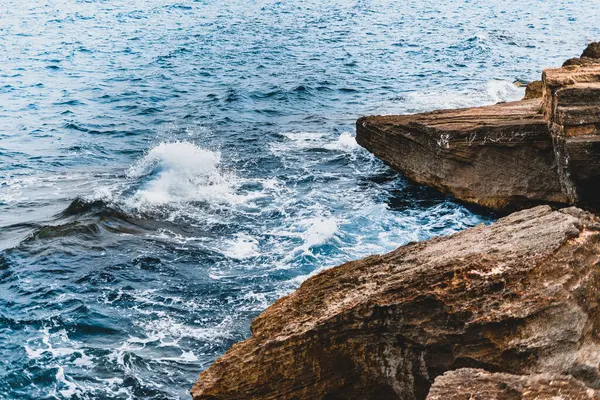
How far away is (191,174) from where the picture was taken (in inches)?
775

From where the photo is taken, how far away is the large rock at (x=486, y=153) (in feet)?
49.9

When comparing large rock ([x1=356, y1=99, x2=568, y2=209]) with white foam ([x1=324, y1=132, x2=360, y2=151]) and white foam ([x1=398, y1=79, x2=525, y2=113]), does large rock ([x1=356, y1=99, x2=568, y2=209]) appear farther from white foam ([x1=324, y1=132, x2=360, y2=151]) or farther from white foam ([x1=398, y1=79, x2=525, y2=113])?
white foam ([x1=398, y1=79, x2=525, y2=113])

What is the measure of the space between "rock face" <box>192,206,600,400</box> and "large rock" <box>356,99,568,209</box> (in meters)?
6.68

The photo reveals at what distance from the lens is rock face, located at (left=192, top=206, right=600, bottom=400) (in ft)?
23.7

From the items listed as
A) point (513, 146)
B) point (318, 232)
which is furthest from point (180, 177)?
point (513, 146)

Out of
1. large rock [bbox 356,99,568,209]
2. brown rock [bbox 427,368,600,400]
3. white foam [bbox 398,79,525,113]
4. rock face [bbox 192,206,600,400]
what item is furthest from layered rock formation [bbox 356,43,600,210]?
white foam [bbox 398,79,525,113]

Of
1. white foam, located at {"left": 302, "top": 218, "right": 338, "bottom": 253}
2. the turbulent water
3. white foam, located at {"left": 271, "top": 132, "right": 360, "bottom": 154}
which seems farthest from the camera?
white foam, located at {"left": 271, "top": 132, "right": 360, "bottom": 154}

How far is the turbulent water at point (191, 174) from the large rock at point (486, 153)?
2.30ft

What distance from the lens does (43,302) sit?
533 inches

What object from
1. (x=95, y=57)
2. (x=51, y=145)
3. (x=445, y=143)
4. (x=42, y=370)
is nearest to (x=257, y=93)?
(x=51, y=145)

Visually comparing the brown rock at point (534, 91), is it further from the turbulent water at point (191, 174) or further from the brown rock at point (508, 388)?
the brown rock at point (508, 388)

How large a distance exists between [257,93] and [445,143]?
48.1ft

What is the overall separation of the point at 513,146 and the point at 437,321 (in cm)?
870

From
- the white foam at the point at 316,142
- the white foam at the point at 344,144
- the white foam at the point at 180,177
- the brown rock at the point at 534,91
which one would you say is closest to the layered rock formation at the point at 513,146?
the brown rock at the point at 534,91
